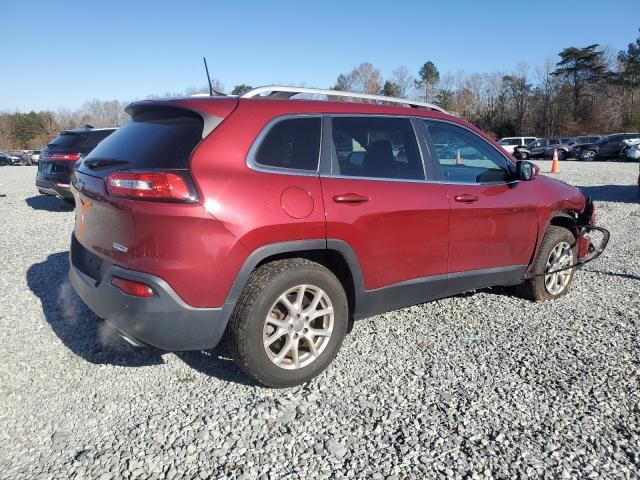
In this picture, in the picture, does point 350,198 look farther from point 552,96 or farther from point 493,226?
point 552,96

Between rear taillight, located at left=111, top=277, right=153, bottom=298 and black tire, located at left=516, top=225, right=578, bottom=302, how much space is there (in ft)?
11.2

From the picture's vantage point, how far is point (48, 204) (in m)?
11.4

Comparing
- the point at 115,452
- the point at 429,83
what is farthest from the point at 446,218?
the point at 429,83

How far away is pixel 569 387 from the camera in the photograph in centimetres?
308

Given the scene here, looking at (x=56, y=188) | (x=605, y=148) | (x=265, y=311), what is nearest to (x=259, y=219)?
(x=265, y=311)

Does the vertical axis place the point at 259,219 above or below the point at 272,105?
below

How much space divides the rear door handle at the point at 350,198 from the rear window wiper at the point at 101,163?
4.20ft

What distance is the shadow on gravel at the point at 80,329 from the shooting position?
11.4 ft

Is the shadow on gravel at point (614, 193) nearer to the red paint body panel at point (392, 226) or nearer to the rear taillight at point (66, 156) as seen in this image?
the red paint body panel at point (392, 226)

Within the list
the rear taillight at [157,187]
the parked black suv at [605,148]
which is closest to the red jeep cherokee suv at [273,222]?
the rear taillight at [157,187]

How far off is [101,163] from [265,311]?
4.65 feet

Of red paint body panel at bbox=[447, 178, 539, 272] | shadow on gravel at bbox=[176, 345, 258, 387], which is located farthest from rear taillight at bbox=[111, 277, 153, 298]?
red paint body panel at bbox=[447, 178, 539, 272]

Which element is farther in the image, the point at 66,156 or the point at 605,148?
the point at 605,148

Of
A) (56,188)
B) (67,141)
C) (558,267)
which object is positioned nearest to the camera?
(558,267)
